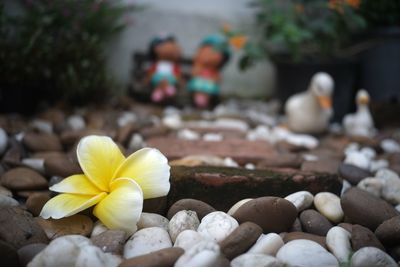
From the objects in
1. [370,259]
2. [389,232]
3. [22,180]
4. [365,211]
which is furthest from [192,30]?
[370,259]

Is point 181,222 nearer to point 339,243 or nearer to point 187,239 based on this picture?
point 187,239

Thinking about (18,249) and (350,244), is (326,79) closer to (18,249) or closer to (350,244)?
(350,244)

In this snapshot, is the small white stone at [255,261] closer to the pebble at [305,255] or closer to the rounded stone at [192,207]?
the pebble at [305,255]

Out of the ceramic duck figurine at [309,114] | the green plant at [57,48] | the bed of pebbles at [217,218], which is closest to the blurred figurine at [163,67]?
the green plant at [57,48]

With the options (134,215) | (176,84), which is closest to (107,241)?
(134,215)

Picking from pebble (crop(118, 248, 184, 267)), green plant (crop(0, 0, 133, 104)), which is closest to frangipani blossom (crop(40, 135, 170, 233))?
pebble (crop(118, 248, 184, 267))
